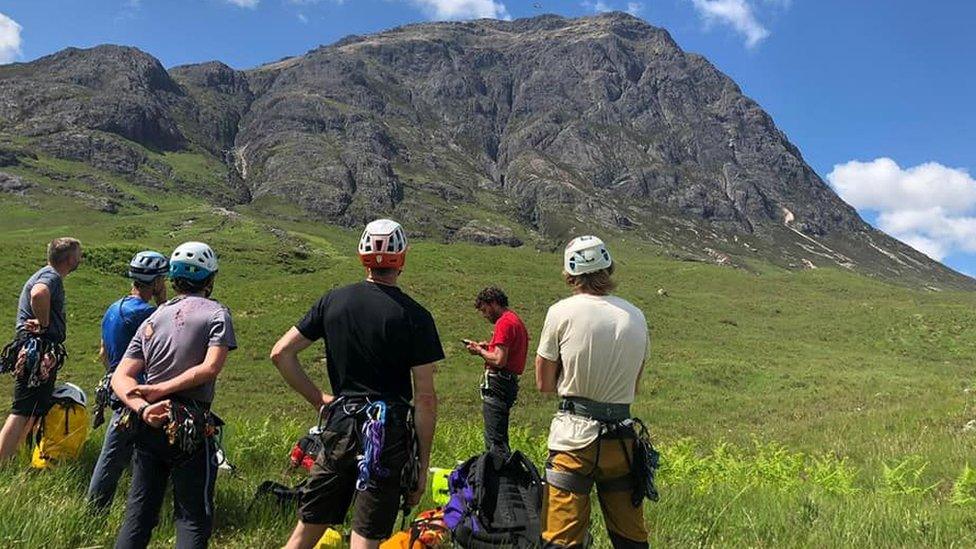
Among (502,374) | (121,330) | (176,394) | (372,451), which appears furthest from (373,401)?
(502,374)

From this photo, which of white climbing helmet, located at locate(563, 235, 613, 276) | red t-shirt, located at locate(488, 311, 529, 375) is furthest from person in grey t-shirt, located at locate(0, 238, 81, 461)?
white climbing helmet, located at locate(563, 235, 613, 276)

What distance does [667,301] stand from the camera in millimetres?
55031

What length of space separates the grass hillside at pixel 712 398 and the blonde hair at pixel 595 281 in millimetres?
2920

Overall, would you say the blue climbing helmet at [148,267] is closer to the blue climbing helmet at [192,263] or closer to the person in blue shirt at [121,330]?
the person in blue shirt at [121,330]

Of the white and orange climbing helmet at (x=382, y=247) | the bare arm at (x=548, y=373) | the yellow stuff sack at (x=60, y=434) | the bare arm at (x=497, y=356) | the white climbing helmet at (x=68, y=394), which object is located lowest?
the yellow stuff sack at (x=60, y=434)

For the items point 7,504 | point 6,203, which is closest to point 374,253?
point 7,504

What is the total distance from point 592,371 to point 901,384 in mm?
Result: 29198

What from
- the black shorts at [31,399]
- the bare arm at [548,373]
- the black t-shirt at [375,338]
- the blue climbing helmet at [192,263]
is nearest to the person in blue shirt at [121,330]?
the blue climbing helmet at [192,263]

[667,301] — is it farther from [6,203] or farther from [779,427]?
[6,203]

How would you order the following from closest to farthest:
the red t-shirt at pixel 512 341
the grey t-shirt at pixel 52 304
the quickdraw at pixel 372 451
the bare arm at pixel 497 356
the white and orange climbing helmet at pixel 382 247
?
1. the quickdraw at pixel 372 451
2. the white and orange climbing helmet at pixel 382 247
3. the grey t-shirt at pixel 52 304
4. the bare arm at pixel 497 356
5. the red t-shirt at pixel 512 341

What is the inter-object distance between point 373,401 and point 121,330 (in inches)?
130

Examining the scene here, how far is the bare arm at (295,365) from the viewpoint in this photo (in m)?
4.83

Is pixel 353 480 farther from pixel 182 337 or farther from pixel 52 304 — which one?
pixel 52 304

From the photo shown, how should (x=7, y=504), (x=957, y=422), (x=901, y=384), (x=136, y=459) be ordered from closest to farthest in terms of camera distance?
(x=136, y=459), (x=7, y=504), (x=957, y=422), (x=901, y=384)
